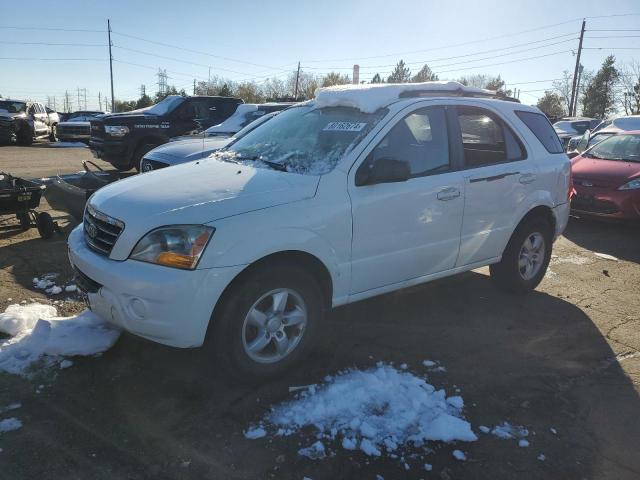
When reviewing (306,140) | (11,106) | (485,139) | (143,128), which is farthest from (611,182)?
(11,106)

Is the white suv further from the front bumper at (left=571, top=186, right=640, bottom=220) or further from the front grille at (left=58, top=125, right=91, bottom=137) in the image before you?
the front grille at (left=58, top=125, right=91, bottom=137)

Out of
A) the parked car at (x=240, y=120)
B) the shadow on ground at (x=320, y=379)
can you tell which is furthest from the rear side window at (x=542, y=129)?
the parked car at (x=240, y=120)

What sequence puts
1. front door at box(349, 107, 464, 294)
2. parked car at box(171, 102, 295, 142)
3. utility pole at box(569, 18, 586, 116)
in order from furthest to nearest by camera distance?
1. utility pole at box(569, 18, 586, 116)
2. parked car at box(171, 102, 295, 142)
3. front door at box(349, 107, 464, 294)

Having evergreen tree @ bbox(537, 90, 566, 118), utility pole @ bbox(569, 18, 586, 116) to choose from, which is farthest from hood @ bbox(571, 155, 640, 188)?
evergreen tree @ bbox(537, 90, 566, 118)

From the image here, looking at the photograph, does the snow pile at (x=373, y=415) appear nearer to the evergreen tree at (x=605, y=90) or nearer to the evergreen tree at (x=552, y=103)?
the evergreen tree at (x=605, y=90)

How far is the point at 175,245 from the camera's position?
2930 mm

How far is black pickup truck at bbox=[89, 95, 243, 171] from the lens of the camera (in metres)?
11.0

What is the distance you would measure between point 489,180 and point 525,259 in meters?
1.16

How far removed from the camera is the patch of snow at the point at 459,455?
2699mm

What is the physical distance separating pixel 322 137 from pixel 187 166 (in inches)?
43.4

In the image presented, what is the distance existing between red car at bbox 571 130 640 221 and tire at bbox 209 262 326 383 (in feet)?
20.3

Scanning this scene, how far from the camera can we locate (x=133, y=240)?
3.00 metres

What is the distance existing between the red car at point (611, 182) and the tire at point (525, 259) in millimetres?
3282

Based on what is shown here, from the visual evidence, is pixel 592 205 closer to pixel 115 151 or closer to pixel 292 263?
pixel 292 263
